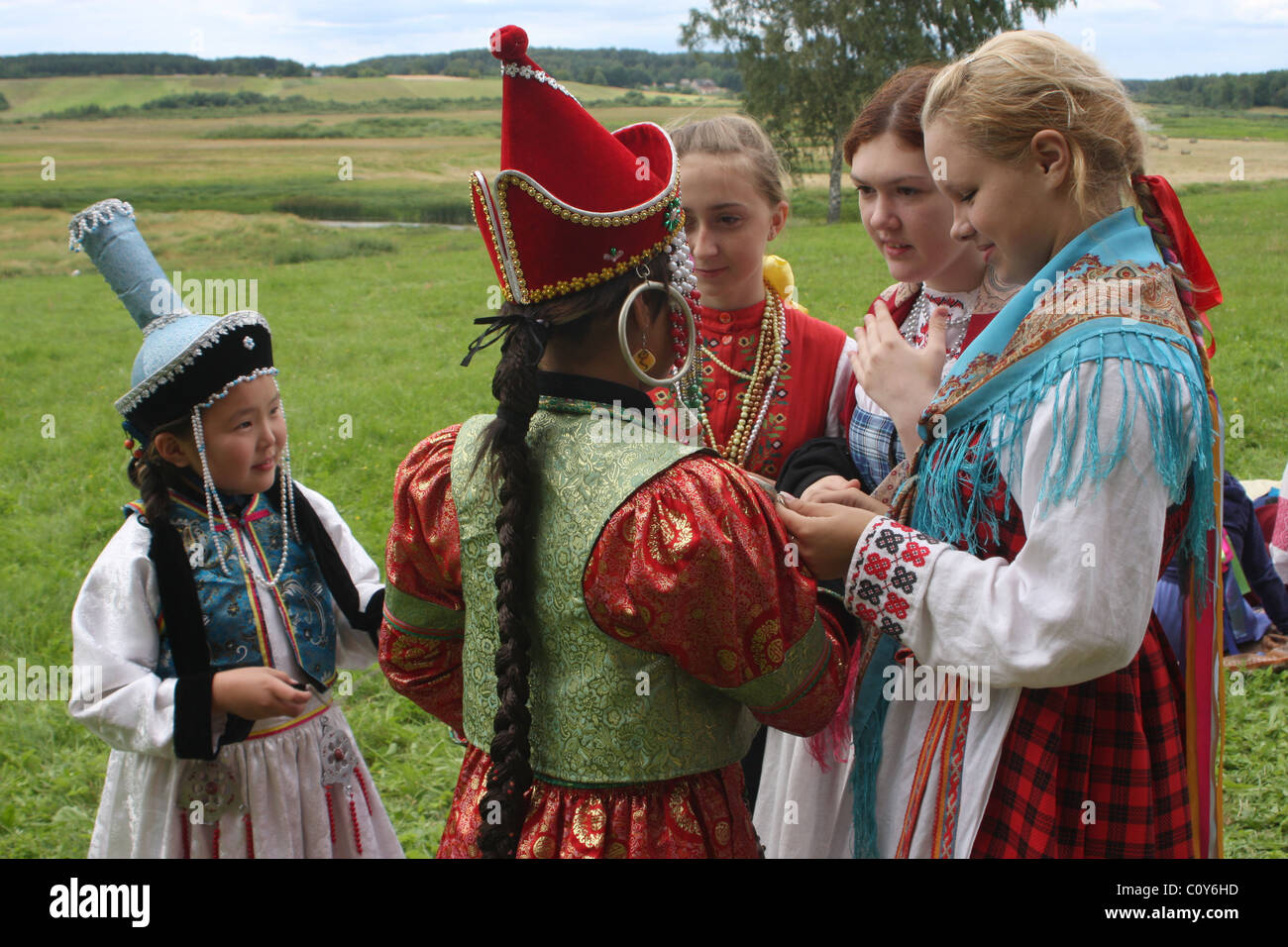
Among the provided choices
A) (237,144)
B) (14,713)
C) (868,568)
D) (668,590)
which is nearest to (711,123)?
(868,568)

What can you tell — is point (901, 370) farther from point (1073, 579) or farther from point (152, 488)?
point (152, 488)

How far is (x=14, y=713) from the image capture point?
171 inches

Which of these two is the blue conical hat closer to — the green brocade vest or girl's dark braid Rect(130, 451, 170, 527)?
girl's dark braid Rect(130, 451, 170, 527)

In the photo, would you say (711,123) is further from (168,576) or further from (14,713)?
(14,713)

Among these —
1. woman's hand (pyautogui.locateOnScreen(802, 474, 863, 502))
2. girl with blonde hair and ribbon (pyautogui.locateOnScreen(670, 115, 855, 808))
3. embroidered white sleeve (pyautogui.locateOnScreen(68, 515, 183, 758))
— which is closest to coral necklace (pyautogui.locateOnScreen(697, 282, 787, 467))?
girl with blonde hair and ribbon (pyautogui.locateOnScreen(670, 115, 855, 808))

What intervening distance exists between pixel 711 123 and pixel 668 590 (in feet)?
5.17

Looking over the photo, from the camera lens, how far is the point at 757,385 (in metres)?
2.65

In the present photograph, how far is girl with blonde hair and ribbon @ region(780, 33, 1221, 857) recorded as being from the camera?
62.1 inches

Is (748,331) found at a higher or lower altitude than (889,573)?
higher

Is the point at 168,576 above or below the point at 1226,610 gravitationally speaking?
above

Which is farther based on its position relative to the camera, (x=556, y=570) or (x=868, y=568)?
(x=868, y=568)

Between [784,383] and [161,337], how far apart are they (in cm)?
Answer: 155

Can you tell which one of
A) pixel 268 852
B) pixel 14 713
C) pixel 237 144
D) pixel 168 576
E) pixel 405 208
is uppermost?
pixel 237 144

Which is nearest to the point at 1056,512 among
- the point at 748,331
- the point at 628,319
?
the point at 628,319
